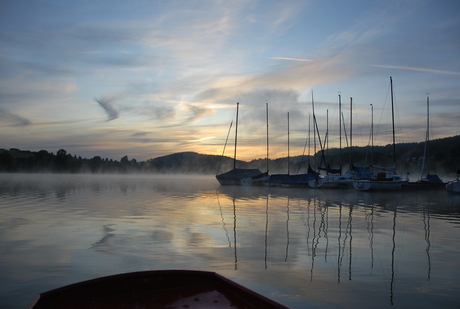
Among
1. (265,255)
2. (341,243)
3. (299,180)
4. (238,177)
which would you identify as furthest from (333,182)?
(265,255)

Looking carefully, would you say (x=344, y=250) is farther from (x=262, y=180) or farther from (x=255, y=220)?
(x=262, y=180)

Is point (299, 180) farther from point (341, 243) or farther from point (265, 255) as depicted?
point (265, 255)

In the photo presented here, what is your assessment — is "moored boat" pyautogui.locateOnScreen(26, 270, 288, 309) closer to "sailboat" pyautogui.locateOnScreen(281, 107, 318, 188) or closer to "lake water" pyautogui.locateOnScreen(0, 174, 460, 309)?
"lake water" pyautogui.locateOnScreen(0, 174, 460, 309)

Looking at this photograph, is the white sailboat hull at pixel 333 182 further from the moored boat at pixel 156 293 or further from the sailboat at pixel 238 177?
the moored boat at pixel 156 293

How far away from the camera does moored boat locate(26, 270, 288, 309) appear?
17.9 ft

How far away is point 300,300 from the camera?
7.46 metres

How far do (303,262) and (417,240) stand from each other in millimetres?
7187

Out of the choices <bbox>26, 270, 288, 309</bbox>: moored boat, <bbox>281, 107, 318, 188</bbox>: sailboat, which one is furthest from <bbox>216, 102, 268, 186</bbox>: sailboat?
<bbox>26, 270, 288, 309</bbox>: moored boat

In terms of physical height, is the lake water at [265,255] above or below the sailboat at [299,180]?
below

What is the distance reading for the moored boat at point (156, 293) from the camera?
5.45 metres

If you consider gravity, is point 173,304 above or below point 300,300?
above

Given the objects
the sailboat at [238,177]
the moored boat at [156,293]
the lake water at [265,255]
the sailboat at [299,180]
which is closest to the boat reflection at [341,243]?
the lake water at [265,255]

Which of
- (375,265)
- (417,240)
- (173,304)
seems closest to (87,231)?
(173,304)

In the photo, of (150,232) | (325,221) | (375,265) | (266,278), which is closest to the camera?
(266,278)
